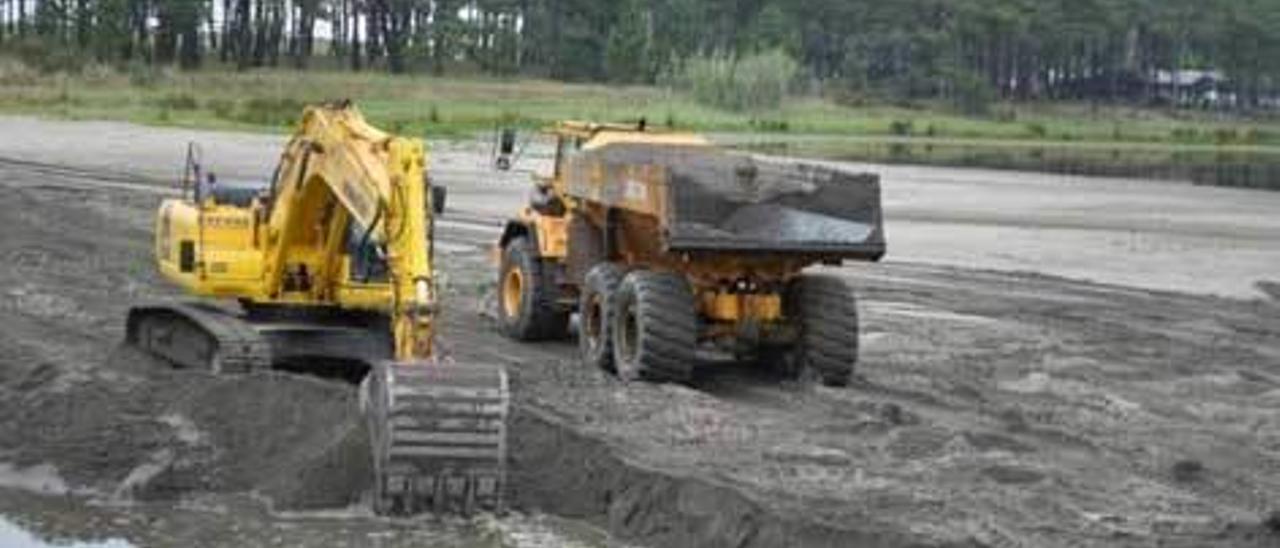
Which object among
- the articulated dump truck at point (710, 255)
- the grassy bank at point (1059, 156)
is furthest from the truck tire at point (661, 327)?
the grassy bank at point (1059, 156)

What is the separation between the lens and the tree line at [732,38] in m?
112

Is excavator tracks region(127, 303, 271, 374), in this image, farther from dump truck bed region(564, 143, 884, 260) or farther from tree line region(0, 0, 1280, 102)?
tree line region(0, 0, 1280, 102)

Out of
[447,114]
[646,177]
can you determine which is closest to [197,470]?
[646,177]

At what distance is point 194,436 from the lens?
12.2 metres

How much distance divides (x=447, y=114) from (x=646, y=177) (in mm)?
60451

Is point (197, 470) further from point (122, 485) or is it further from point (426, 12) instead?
point (426, 12)

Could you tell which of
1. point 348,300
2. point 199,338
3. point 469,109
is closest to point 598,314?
point 348,300

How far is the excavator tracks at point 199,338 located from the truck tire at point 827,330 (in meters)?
4.24

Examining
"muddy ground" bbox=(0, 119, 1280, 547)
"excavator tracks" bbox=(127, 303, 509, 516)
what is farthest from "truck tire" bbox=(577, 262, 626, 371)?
"excavator tracks" bbox=(127, 303, 509, 516)

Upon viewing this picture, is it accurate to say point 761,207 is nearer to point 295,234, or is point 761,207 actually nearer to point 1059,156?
point 295,234

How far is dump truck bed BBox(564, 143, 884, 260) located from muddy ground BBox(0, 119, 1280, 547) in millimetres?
1126

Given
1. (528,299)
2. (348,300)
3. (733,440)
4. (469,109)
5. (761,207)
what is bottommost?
(733,440)

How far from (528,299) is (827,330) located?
3332 mm

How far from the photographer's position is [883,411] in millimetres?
14156
